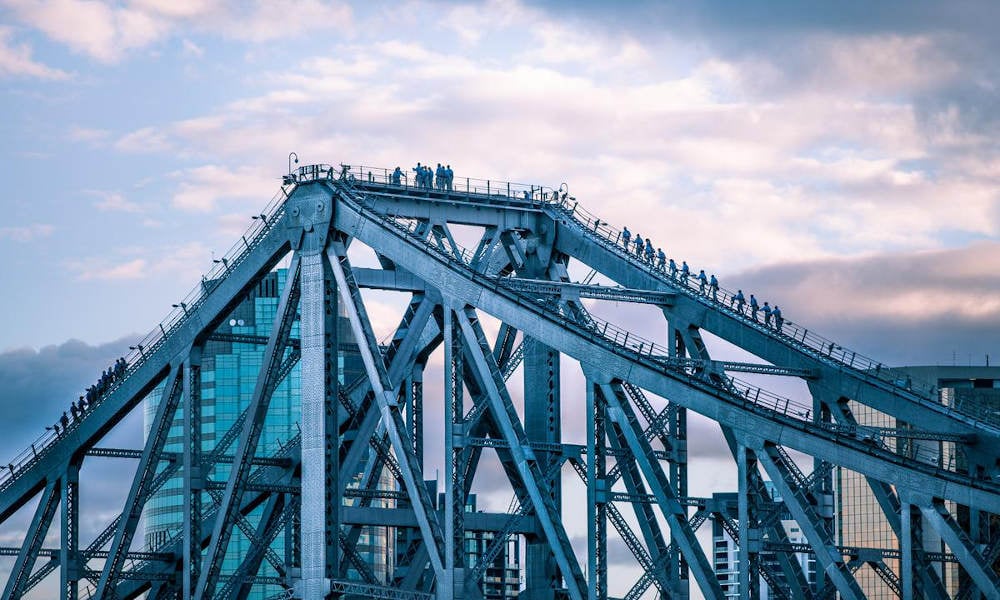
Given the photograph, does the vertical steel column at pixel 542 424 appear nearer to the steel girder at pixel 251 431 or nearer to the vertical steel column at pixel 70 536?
the steel girder at pixel 251 431

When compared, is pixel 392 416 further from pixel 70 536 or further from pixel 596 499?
pixel 70 536

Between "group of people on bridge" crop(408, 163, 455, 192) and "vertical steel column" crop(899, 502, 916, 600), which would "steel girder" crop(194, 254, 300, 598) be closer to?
"group of people on bridge" crop(408, 163, 455, 192)

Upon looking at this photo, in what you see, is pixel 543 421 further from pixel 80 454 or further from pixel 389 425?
pixel 80 454

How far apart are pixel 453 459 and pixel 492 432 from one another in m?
17.8

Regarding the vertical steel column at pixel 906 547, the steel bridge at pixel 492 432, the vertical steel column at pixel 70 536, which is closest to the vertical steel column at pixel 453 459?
the steel bridge at pixel 492 432

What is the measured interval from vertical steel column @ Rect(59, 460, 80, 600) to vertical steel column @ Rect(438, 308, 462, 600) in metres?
30.6

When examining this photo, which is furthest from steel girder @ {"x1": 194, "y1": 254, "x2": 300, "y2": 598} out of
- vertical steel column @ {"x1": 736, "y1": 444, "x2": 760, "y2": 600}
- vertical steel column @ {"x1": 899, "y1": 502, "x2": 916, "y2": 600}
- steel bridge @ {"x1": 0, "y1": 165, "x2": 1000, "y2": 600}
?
vertical steel column @ {"x1": 899, "y1": 502, "x2": 916, "y2": 600}

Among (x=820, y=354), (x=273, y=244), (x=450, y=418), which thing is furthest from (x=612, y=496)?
(x=273, y=244)

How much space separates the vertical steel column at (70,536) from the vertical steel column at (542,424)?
2628cm

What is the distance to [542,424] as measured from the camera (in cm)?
11625

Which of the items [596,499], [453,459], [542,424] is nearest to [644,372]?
[596,499]

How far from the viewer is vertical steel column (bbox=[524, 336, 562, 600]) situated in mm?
111625

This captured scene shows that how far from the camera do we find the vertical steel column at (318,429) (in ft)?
345

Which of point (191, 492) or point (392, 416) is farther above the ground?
point (392, 416)
